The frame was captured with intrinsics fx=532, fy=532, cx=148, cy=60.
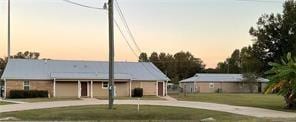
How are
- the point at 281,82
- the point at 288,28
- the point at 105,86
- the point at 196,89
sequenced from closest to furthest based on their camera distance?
the point at 281,82, the point at 288,28, the point at 105,86, the point at 196,89

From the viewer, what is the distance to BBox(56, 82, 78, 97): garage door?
202 ft

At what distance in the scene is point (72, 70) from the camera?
65.5m

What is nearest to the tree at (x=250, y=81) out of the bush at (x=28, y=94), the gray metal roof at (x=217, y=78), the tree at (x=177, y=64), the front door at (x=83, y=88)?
the gray metal roof at (x=217, y=78)

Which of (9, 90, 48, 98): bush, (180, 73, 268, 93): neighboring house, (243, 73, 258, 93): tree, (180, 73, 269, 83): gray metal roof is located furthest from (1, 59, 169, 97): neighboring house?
(243, 73, 258, 93): tree

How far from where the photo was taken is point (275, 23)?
4091 cm

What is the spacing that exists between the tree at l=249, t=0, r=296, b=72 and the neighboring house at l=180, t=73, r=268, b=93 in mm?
57946

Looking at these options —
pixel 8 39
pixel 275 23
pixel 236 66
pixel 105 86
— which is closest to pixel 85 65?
pixel 105 86

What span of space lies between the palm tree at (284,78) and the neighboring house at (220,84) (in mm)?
63658

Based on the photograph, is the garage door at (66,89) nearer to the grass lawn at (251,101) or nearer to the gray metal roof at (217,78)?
the grass lawn at (251,101)

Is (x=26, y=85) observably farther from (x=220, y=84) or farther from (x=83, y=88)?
(x=220, y=84)

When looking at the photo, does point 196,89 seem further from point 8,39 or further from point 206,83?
point 8,39

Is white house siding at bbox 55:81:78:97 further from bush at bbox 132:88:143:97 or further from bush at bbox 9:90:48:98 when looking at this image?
bush at bbox 132:88:143:97

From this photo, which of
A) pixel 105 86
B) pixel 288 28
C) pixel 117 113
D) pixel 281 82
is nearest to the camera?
pixel 117 113

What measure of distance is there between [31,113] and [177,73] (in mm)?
100633
